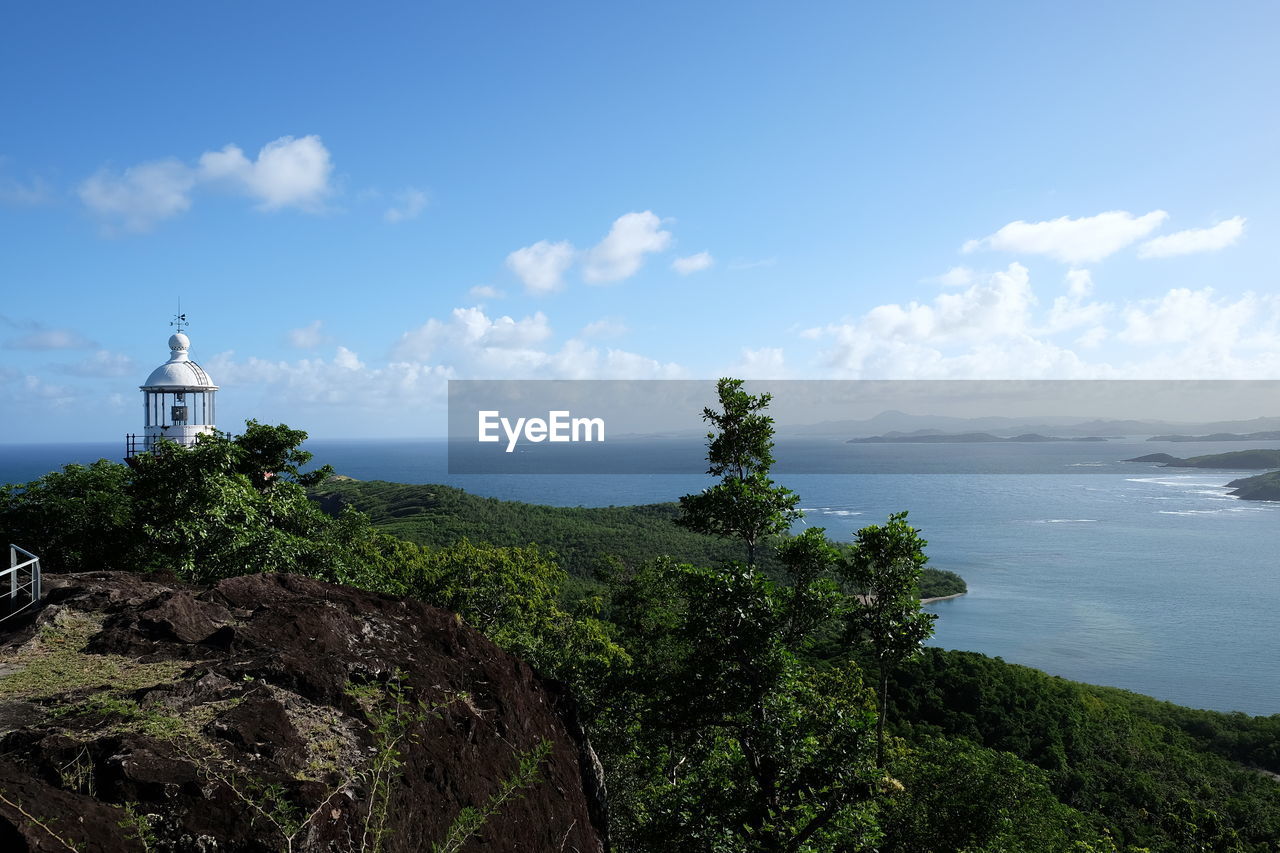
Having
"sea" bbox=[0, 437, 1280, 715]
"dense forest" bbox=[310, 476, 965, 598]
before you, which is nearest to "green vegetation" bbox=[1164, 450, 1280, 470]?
"sea" bbox=[0, 437, 1280, 715]

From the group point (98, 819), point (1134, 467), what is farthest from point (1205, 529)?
point (98, 819)

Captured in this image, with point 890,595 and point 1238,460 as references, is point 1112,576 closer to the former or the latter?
point 890,595

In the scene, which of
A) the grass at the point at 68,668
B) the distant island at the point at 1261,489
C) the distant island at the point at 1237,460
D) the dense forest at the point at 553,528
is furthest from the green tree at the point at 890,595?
the distant island at the point at 1237,460

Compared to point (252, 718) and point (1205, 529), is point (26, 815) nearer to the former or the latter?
point (252, 718)

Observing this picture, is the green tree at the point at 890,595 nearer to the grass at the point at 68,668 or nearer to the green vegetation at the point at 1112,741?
the grass at the point at 68,668

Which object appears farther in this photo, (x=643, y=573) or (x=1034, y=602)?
(x=1034, y=602)

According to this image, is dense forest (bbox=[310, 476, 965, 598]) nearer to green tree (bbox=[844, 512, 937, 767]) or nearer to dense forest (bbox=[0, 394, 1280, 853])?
dense forest (bbox=[0, 394, 1280, 853])
